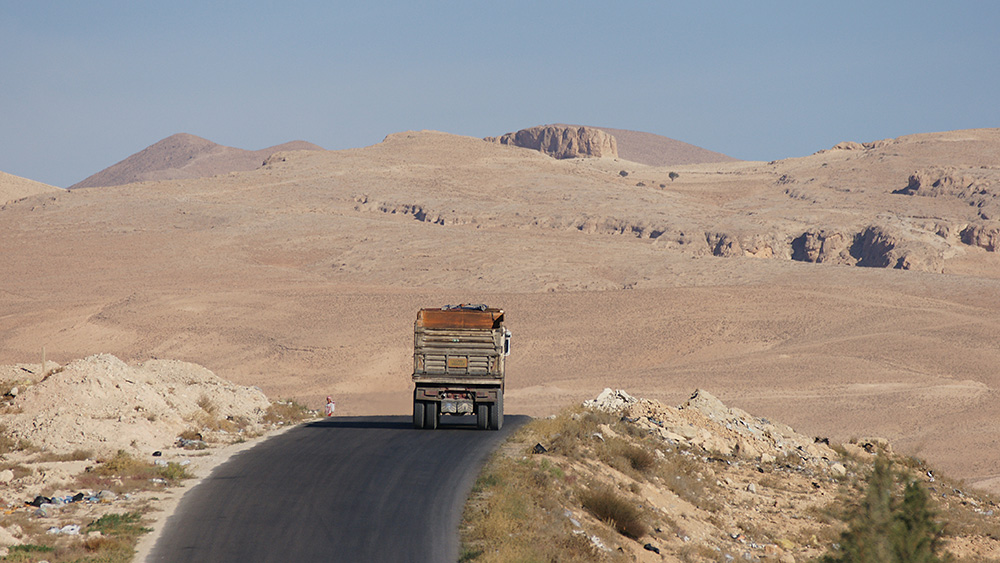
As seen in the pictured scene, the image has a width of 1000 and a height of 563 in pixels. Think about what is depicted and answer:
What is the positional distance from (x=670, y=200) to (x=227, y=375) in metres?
76.3

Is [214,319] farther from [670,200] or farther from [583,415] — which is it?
[670,200]

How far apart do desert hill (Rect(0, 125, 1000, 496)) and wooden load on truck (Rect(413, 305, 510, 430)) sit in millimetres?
15082

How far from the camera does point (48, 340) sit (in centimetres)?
6738

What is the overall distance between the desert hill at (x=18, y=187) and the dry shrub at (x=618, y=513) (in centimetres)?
14236

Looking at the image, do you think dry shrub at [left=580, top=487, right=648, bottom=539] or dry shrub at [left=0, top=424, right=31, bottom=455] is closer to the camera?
dry shrub at [left=580, top=487, right=648, bottom=539]

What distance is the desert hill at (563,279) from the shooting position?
188 ft

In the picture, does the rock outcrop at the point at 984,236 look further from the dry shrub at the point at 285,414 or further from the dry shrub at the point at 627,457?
the dry shrub at the point at 627,457

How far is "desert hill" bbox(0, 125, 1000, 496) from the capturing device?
188 feet

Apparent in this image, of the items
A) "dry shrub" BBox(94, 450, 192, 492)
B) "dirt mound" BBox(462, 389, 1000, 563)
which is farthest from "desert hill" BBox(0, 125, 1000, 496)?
"dry shrub" BBox(94, 450, 192, 492)

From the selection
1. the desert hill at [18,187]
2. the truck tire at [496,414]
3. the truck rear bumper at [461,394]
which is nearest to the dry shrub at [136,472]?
the truck rear bumper at [461,394]

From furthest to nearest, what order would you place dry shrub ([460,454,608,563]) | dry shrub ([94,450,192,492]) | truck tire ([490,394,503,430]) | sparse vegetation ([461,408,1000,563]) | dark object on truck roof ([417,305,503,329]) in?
truck tire ([490,394,503,430]), dark object on truck roof ([417,305,503,329]), dry shrub ([94,450,192,492]), sparse vegetation ([461,408,1000,563]), dry shrub ([460,454,608,563])

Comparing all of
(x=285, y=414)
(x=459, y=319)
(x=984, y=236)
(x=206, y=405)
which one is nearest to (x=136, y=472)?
(x=206, y=405)

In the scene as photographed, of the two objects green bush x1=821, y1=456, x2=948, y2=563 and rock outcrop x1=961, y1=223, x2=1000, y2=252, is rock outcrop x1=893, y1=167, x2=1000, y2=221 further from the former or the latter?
green bush x1=821, y1=456, x2=948, y2=563

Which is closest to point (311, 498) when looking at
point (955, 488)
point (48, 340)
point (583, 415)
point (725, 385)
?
point (583, 415)
